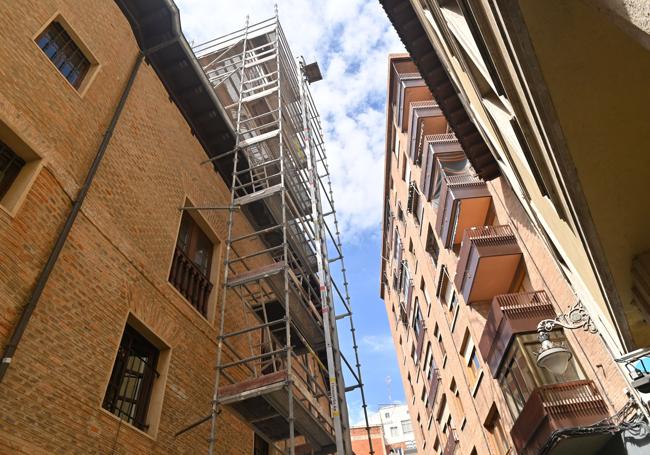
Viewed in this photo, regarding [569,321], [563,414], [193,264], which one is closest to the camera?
[569,321]

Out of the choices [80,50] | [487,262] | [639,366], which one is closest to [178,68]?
[80,50]

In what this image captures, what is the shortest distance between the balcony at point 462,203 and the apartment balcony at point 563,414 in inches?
266

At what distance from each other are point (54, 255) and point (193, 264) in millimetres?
4034

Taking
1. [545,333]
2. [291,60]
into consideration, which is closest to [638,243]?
[545,333]

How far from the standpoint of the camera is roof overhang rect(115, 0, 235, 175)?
33.8ft

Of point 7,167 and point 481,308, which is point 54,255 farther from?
point 481,308

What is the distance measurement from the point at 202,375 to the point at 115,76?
5.51 meters

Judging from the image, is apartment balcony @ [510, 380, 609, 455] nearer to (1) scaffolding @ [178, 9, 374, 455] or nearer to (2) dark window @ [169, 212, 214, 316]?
(1) scaffolding @ [178, 9, 374, 455]

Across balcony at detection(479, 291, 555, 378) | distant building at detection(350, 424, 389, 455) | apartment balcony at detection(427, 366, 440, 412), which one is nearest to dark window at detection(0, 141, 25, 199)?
balcony at detection(479, 291, 555, 378)

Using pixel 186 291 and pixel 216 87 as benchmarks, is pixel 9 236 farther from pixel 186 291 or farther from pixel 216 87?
pixel 216 87

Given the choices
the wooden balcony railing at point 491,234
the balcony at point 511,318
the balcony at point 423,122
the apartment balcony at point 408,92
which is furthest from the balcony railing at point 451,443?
the apartment balcony at point 408,92

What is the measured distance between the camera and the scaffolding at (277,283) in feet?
24.0

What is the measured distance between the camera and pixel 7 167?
19.6ft

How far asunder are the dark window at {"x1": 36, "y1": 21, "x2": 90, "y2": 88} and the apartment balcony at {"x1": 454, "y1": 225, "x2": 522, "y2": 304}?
428 inches
